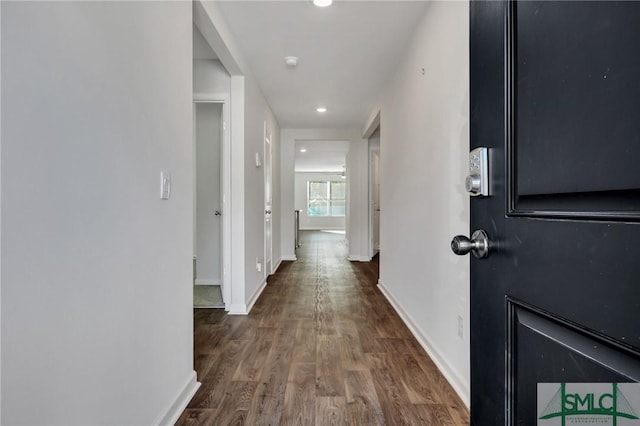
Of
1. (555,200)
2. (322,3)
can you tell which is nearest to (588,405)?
(555,200)

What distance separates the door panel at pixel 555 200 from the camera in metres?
0.45

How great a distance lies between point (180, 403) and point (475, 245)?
1.57 metres

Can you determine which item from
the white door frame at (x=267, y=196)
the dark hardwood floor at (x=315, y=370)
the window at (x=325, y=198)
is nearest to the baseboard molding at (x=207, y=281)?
the white door frame at (x=267, y=196)

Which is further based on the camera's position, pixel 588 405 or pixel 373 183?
pixel 373 183

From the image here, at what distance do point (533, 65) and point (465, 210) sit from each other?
1.19 m

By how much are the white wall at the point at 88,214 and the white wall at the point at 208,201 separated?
8.95 feet

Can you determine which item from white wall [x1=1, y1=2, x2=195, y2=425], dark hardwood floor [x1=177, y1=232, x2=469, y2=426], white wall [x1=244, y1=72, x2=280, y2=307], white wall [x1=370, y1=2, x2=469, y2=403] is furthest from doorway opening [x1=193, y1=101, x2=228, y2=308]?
white wall [x1=1, y1=2, x2=195, y2=425]

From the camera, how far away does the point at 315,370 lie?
2051mm

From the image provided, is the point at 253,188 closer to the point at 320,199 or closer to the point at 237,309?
the point at 237,309

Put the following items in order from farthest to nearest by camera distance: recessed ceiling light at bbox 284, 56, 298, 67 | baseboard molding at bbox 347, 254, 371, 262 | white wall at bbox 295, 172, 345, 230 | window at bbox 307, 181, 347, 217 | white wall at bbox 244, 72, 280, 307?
window at bbox 307, 181, 347, 217, white wall at bbox 295, 172, 345, 230, baseboard molding at bbox 347, 254, 371, 262, white wall at bbox 244, 72, 280, 307, recessed ceiling light at bbox 284, 56, 298, 67

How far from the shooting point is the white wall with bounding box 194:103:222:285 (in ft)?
14.0

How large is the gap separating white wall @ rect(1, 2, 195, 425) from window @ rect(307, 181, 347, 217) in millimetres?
12727

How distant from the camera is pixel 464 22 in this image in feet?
5.64

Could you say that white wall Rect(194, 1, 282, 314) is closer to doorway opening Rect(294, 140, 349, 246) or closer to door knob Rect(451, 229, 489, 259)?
door knob Rect(451, 229, 489, 259)
